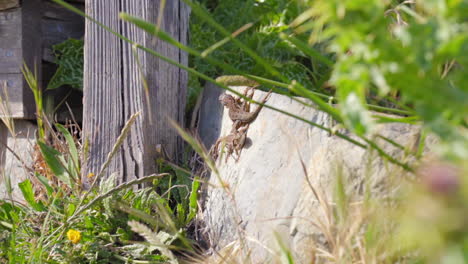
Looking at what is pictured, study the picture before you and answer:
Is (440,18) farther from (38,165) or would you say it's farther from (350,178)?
(38,165)

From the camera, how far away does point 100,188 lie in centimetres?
231

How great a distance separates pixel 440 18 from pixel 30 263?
64.7 inches

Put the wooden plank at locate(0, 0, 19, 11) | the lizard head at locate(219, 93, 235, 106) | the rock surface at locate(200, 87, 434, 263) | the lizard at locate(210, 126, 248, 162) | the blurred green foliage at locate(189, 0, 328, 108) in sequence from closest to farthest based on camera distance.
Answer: the rock surface at locate(200, 87, 434, 263)
the lizard at locate(210, 126, 248, 162)
the lizard head at locate(219, 93, 235, 106)
the wooden plank at locate(0, 0, 19, 11)
the blurred green foliage at locate(189, 0, 328, 108)

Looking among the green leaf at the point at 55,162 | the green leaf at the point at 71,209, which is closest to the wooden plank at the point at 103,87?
the green leaf at the point at 55,162

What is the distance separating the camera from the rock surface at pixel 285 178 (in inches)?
62.6

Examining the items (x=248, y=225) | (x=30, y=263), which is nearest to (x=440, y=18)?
(x=248, y=225)

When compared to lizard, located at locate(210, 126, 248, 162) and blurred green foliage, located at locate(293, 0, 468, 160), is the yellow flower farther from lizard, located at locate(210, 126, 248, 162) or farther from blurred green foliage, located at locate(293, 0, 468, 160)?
blurred green foliage, located at locate(293, 0, 468, 160)

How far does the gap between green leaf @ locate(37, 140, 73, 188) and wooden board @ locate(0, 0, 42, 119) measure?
0.87 metres

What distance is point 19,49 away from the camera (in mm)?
3162

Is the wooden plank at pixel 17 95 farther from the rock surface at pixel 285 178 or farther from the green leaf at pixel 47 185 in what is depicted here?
the rock surface at pixel 285 178

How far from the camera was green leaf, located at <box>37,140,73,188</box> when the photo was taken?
2.39 m

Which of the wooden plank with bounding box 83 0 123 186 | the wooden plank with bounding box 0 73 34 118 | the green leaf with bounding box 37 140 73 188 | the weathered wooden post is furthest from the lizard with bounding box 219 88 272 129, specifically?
the wooden plank with bounding box 0 73 34 118

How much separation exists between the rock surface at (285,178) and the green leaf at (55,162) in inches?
25.5

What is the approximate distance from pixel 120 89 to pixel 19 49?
0.99m
